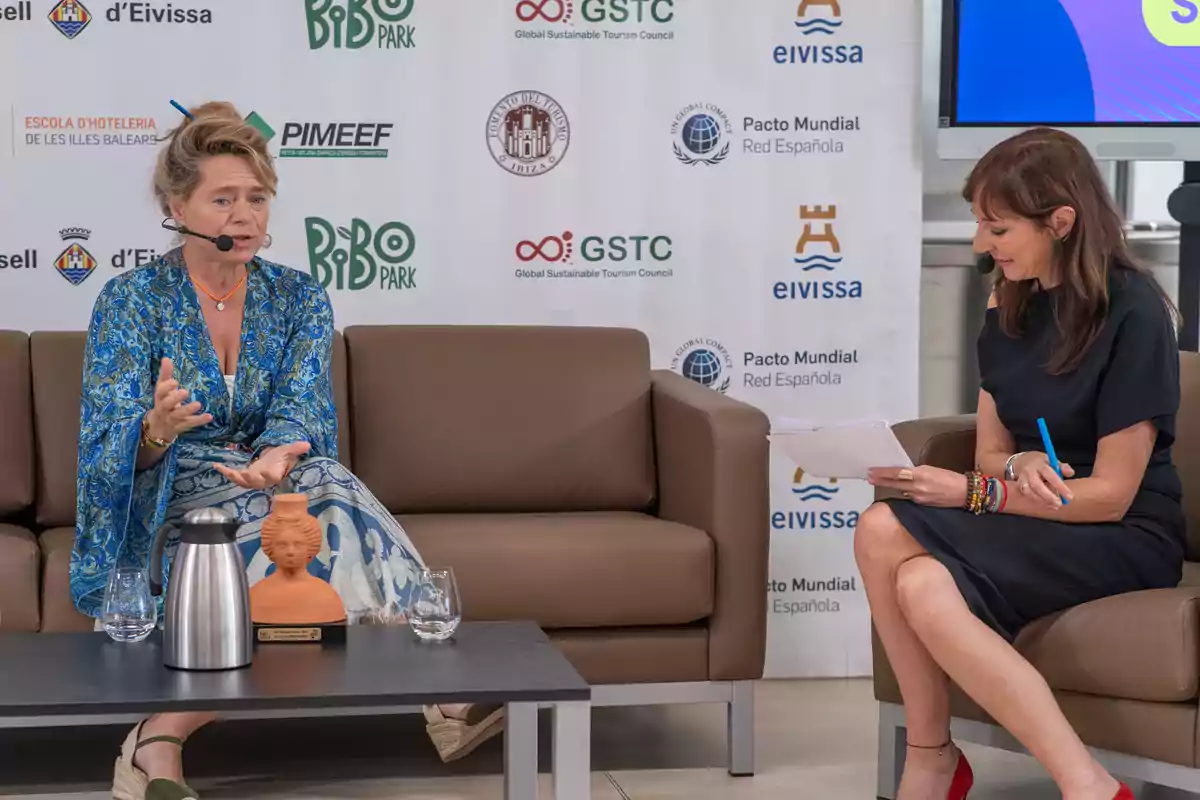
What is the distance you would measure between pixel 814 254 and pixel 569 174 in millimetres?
645

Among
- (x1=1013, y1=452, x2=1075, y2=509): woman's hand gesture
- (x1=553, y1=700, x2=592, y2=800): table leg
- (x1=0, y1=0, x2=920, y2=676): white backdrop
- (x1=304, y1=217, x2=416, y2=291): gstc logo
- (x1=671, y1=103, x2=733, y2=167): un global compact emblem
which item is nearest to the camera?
(x1=553, y1=700, x2=592, y2=800): table leg

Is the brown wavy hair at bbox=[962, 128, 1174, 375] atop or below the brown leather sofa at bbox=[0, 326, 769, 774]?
atop

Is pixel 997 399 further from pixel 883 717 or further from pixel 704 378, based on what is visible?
pixel 704 378

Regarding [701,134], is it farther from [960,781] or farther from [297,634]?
[297,634]

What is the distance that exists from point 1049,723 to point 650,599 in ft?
2.79

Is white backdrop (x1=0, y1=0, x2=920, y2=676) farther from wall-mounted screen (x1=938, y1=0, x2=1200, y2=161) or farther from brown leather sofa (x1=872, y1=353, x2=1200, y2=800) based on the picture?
brown leather sofa (x1=872, y1=353, x2=1200, y2=800)

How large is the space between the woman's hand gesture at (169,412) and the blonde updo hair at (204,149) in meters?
0.40

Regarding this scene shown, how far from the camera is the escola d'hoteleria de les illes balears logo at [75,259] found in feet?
12.3

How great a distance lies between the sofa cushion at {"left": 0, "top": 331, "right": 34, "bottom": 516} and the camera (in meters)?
3.20

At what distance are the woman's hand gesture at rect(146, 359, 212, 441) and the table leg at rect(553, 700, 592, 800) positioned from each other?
95cm

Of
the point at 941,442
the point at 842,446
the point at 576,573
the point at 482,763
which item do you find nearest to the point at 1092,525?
the point at 941,442

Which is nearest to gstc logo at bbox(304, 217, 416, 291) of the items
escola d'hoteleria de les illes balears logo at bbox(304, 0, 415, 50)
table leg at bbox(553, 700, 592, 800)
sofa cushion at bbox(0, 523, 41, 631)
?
escola d'hoteleria de les illes balears logo at bbox(304, 0, 415, 50)

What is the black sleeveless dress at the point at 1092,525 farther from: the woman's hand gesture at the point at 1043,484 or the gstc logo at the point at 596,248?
the gstc logo at the point at 596,248

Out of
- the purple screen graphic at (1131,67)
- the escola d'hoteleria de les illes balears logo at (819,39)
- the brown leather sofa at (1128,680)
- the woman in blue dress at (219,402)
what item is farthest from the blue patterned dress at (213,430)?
the purple screen graphic at (1131,67)
